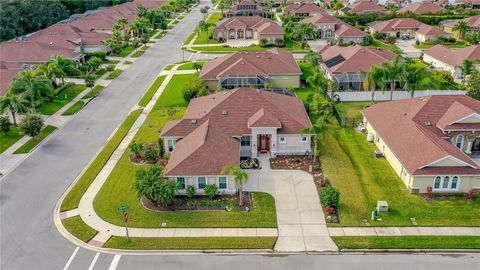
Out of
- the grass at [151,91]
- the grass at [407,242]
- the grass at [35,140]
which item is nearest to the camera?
the grass at [407,242]

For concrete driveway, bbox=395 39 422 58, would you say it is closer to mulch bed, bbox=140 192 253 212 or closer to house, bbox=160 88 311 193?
house, bbox=160 88 311 193

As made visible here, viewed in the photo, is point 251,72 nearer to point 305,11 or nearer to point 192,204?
point 192,204

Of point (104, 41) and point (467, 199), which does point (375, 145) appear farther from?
point (104, 41)

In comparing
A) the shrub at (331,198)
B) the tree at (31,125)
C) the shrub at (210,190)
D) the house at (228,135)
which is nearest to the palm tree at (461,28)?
the house at (228,135)

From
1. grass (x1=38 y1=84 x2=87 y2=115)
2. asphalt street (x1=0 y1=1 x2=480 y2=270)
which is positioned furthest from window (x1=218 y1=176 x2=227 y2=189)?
grass (x1=38 y1=84 x2=87 y2=115)

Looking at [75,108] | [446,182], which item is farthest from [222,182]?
[75,108]

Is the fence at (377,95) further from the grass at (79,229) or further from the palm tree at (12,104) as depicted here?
the palm tree at (12,104)

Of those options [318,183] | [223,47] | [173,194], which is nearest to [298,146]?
[318,183]
